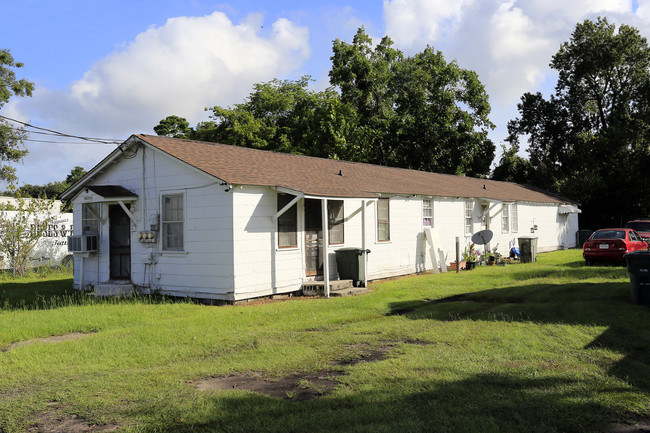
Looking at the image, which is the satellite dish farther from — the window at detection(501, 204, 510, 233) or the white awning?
the white awning

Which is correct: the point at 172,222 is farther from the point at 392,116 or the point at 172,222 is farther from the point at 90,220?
the point at 392,116

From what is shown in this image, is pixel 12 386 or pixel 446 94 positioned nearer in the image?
pixel 12 386

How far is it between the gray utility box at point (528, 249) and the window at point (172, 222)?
15626 millimetres

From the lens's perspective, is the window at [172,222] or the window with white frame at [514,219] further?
the window with white frame at [514,219]

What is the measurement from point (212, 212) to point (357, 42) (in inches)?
1263

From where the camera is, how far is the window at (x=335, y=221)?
52.8ft

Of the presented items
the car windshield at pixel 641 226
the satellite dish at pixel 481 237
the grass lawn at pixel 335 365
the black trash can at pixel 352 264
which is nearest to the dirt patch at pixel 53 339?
the grass lawn at pixel 335 365

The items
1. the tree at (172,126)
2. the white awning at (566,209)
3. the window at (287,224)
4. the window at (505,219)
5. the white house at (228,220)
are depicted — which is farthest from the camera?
the tree at (172,126)

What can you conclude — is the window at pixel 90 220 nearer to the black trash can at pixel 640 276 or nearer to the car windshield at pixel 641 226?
the black trash can at pixel 640 276

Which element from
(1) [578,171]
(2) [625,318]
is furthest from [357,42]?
(2) [625,318]

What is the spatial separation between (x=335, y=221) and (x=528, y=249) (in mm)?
11417

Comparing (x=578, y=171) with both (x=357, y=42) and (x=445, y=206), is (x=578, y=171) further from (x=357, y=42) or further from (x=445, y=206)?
(x=445, y=206)

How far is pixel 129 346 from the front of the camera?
338 inches

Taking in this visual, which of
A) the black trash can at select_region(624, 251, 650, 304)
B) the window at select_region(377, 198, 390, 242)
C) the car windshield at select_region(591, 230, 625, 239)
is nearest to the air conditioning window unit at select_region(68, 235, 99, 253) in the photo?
the window at select_region(377, 198, 390, 242)
